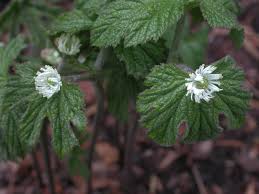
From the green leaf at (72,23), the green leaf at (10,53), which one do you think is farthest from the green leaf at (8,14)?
the green leaf at (72,23)

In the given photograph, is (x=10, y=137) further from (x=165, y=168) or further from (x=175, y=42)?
(x=165, y=168)

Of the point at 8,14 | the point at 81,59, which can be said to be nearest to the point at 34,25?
the point at 8,14

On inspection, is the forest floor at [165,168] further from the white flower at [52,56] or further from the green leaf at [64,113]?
the green leaf at [64,113]

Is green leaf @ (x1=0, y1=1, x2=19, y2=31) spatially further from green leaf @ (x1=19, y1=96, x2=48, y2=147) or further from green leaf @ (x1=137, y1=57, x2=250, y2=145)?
green leaf @ (x1=137, y1=57, x2=250, y2=145)

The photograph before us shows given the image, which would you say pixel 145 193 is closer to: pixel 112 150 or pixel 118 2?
pixel 112 150

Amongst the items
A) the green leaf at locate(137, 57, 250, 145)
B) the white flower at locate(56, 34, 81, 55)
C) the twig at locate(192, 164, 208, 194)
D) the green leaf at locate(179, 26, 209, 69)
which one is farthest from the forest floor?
the green leaf at locate(137, 57, 250, 145)
